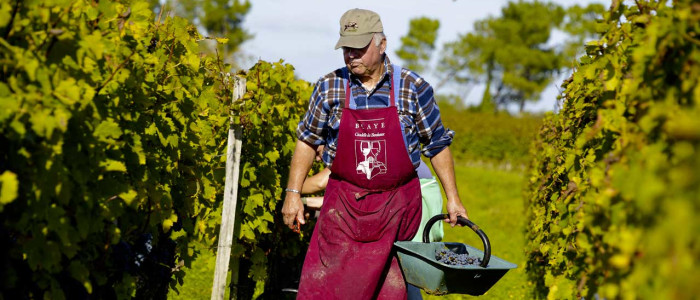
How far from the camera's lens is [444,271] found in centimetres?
389

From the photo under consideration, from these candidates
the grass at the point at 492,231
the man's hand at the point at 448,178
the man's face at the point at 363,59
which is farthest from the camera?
the grass at the point at 492,231

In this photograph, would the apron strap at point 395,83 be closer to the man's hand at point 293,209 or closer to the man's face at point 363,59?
the man's face at point 363,59

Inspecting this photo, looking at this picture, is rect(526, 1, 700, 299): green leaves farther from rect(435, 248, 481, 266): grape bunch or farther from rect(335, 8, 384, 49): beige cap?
rect(335, 8, 384, 49): beige cap

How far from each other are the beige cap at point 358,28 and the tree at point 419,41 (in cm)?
6207

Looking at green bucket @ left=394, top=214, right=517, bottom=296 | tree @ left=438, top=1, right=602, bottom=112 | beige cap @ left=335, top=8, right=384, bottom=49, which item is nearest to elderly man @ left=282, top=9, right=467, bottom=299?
beige cap @ left=335, top=8, right=384, bottom=49

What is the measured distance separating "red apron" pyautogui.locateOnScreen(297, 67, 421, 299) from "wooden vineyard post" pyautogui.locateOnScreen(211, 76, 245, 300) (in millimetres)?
530

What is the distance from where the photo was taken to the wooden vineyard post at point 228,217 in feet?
15.3

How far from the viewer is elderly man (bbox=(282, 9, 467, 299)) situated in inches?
171

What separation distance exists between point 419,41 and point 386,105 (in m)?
63.5

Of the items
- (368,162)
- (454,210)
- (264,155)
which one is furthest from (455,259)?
(264,155)

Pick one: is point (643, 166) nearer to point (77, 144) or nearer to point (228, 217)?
point (77, 144)

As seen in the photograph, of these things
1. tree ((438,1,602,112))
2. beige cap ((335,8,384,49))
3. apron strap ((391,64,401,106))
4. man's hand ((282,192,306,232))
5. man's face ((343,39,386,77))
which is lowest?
man's hand ((282,192,306,232))

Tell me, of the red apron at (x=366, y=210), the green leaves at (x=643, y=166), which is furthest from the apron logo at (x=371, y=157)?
the green leaves at (x=643, y=166)

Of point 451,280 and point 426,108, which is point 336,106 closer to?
point 426,108
